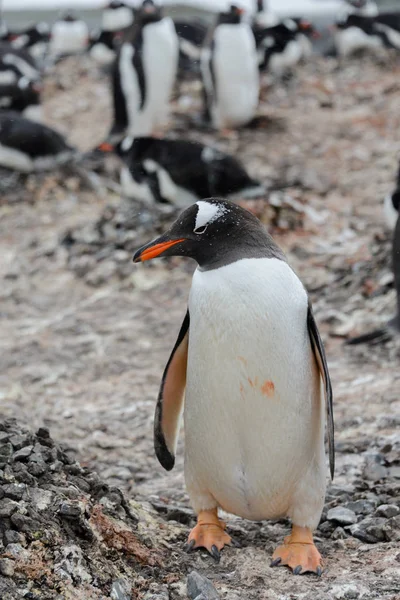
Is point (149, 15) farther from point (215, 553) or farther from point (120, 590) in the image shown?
point (120, 590)

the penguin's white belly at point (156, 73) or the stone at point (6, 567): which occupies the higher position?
the stone at point (6, 567)

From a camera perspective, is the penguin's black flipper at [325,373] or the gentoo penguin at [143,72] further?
the gentoo penguin at [143,72]

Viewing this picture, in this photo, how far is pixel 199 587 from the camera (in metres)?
2.37

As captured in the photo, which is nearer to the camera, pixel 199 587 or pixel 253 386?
pixel 199 587

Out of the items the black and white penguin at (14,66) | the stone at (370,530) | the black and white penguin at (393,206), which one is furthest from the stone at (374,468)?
the black and white penguin at (14,66)

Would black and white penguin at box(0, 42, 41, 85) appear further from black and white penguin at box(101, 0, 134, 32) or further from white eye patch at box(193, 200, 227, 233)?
white eye patch at box(193, 200, 227, 233)

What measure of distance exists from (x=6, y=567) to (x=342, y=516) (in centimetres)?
121

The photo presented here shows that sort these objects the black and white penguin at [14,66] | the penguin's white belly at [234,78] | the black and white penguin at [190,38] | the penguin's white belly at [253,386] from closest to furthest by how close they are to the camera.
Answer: the penguin's white belly at [253,386]
the penguin's white belly at [234,78]
the black and white penguin at [14,66]
the black and white penguin at [190,38]

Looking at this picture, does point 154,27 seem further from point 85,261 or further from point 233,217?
point 233,217

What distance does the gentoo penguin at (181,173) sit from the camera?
642 cm

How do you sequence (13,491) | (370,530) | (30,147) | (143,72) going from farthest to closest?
1. (143,72)
2. (30,147)
3. (370,530)
4. (13,491)

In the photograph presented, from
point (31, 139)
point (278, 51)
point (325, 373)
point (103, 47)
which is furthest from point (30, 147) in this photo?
point (103, 47)

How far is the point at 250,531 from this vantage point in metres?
2.99

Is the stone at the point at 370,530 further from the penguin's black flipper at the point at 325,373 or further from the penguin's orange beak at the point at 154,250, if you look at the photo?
the penguin's orange beak at the point at 154,250
